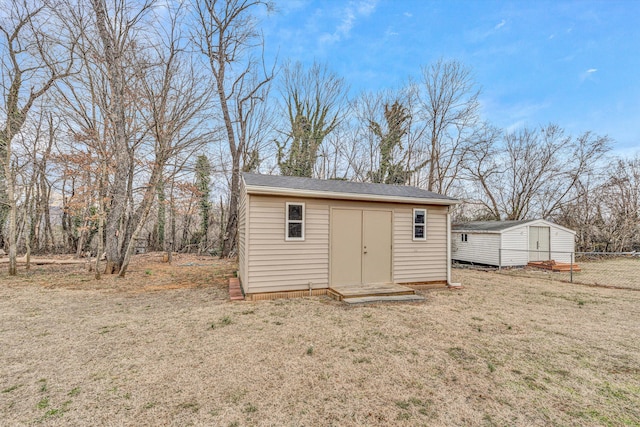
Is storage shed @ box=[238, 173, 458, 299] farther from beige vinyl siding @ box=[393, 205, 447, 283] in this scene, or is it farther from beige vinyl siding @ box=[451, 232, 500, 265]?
beige vinyl siding @ box=[451, 232, 500, 265]

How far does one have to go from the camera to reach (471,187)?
61.0 ft

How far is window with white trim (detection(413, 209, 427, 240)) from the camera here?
7.09m

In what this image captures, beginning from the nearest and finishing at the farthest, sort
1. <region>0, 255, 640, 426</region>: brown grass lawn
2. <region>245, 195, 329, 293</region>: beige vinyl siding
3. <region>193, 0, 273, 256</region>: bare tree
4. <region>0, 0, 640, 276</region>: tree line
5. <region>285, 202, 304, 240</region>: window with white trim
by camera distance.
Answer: <region>0, 255, 640, 426</region>: brown grass lawn → <region>245, 195, 329, 293</region>: beige vinyl siding → <region>285, 202, 304, 240</region>: window with white trim → <region>0, 0, 640, 276</region>: tree line → <region>193, 0, 273, 256</region>: bare tree

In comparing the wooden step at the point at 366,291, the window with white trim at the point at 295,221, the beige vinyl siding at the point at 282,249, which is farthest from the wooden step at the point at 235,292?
the wooden step at the point at 366,291

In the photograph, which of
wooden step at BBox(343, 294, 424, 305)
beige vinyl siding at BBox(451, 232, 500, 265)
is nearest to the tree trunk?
wooden step at BBox(343, 294, 424, 305)

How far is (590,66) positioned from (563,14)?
3.81 meters

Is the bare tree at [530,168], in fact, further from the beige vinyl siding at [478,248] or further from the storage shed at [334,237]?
the storage shed at [334,237]

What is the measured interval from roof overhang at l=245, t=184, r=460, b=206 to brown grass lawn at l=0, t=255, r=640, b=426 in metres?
2.25

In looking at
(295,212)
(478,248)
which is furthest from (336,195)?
(478,248)

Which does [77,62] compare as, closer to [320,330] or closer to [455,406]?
[320,330]

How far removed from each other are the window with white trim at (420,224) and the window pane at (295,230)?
304 cm

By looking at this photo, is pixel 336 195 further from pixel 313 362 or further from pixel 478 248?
pixel 478 248

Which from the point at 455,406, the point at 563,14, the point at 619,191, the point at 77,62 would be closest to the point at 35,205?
the point at 77,62

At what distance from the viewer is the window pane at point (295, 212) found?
6066 millimetres
